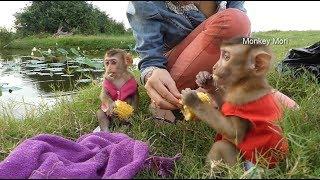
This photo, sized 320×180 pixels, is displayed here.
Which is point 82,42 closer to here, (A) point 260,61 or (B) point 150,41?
(B) point 150,41

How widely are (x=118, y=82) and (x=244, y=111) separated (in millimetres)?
1577

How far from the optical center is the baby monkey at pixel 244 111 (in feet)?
6.49

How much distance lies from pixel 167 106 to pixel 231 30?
0.55 metres

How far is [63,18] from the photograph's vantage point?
10.4 meters

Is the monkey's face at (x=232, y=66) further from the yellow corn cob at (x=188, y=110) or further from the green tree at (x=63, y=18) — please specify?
the green tree at (x=63, y=18)

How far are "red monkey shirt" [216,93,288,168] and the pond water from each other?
1.91 m

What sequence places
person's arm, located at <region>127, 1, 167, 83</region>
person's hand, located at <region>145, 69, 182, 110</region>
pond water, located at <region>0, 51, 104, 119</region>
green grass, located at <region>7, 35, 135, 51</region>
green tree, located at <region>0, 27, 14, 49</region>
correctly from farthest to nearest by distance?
green grass, located at <region>7, 35, 135, 51</region> < green tree, located at <region>0, 27, 14, 49</region> < pond water, located at <region>0, 51, 104, 119</region> < person's arm, located at <region>127, 1, 167, 83</region> < person's hand, located at <region>145, 69, 182, 110</region>

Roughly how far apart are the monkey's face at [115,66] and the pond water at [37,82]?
2.05 ft

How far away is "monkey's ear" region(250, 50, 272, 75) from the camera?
78.9 inches

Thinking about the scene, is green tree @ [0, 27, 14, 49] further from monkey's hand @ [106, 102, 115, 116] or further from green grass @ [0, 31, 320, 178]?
monkey's hand @ [106, 102, 115, 116]

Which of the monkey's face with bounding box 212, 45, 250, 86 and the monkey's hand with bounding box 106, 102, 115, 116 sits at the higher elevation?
the monkey's face with bounding box 212, 45, 250, 86

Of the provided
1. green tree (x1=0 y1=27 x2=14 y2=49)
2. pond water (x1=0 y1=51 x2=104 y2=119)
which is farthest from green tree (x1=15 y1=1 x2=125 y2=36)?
pond water (x1=0 y1=51 x2=104 y2=119)

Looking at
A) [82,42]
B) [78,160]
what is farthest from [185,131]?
[82,42]

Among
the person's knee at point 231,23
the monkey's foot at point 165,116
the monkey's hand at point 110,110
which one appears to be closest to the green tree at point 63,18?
the monkey's hand at point 110,110
